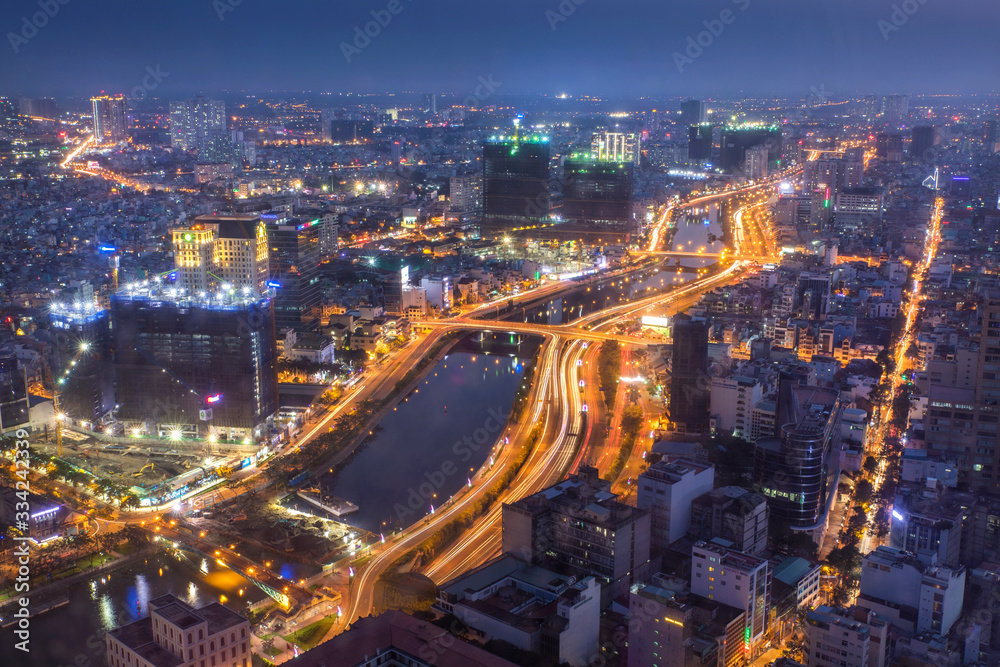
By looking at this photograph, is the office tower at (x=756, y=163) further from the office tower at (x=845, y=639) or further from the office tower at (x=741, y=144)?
the office tower at (x=845, y=639)

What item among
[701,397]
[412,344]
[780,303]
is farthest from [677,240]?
[701,397]

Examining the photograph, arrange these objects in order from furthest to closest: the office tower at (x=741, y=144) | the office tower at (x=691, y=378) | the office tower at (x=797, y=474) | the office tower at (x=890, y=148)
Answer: the office tower at (x=741, y=144) → the office tower at (x=890, y=148) → the office tower at (x=691, y=378) → the office tower at (x=797, y=474)

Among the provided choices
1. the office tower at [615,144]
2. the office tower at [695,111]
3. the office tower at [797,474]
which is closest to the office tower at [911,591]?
the office tower at [797,474]

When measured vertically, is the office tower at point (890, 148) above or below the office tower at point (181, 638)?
above

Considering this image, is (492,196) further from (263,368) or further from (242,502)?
(242,502)

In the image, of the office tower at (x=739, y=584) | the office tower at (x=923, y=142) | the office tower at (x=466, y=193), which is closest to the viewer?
the office tower at (x=739, y=584)

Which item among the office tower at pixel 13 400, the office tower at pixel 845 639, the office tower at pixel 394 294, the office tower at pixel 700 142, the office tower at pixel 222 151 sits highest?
the office tower at pixel 700 142
